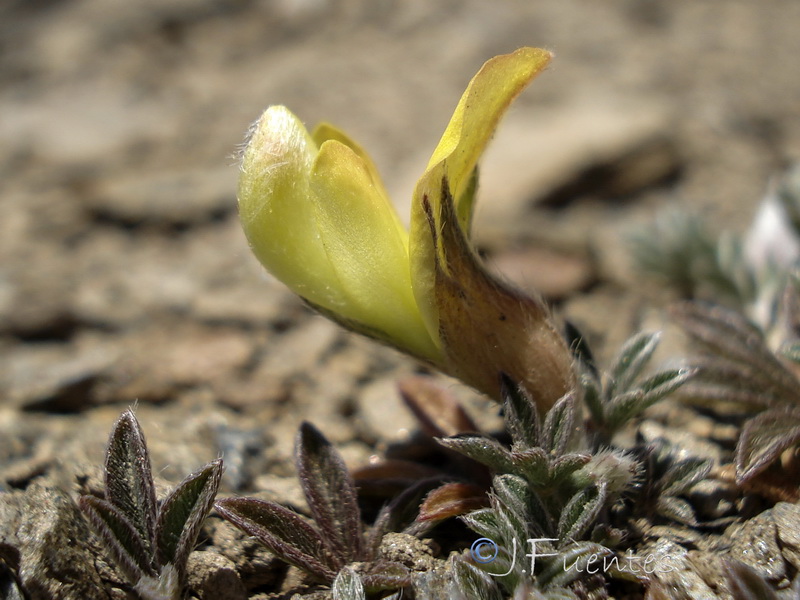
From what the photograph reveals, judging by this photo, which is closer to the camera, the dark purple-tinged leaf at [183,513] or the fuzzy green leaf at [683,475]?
the dark purple-tinged leaf at [183,513]

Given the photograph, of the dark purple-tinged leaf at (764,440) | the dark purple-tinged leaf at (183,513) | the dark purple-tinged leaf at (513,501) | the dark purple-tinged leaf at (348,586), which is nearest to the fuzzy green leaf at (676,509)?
the dark purple-tinged leaf at (764,440)

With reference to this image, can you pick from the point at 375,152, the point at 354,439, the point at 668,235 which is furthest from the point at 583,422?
the point at 375,152

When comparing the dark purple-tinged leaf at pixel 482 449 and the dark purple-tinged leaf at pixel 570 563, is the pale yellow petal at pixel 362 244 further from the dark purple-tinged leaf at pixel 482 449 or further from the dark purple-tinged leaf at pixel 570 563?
the dark purple-tinged leaf at pixel 570 563

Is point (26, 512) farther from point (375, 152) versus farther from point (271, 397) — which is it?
point (375, 152)

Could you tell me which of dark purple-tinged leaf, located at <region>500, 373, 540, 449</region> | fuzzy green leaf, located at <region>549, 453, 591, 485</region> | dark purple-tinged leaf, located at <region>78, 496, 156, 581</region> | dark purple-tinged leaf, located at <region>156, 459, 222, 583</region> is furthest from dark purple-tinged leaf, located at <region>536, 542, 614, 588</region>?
dark purple-tinged leaf, located at <region>78, 496, 156, 581</region>

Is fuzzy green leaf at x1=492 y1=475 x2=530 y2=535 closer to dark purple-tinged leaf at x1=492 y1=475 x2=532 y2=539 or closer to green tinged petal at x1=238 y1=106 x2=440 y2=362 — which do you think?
dark purple-tinged leaf at x1=492 y1=475 x2=532 y2=539

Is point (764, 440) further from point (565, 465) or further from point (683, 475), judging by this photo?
point (565, 465)

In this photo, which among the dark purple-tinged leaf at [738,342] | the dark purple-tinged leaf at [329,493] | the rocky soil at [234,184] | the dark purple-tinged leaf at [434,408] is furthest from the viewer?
the rocky soil at [234,184]
